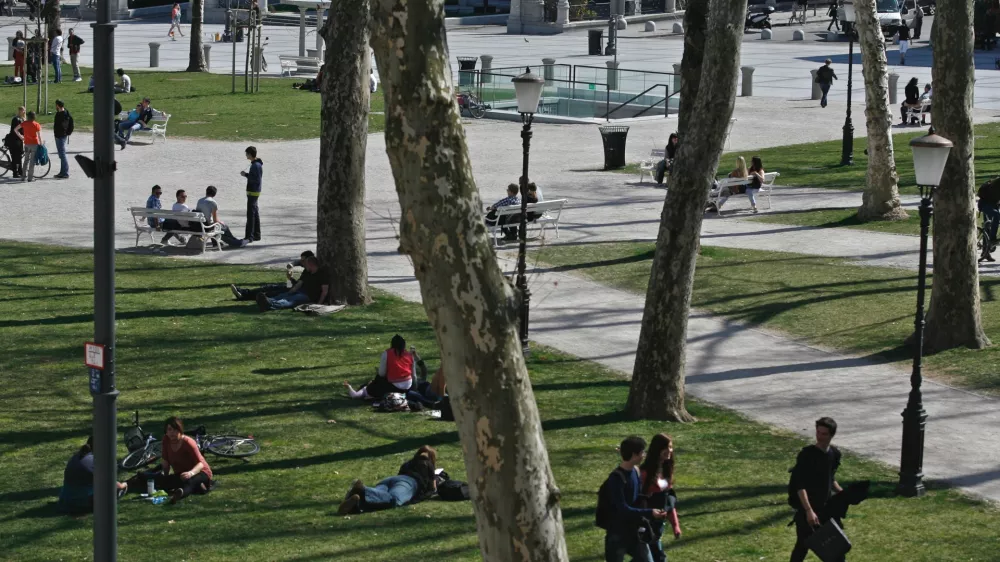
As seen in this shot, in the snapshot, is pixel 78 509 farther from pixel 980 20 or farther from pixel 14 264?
pixel 980 20

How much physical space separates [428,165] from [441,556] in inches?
184

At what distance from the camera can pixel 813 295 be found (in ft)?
70.6

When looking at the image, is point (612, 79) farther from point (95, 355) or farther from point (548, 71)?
point (95, 355)

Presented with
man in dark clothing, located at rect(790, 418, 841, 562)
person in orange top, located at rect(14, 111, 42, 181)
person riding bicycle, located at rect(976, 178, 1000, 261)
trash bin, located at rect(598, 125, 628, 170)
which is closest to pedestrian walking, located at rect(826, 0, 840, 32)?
trash bin, located at rect(598, 125, 628, 170)

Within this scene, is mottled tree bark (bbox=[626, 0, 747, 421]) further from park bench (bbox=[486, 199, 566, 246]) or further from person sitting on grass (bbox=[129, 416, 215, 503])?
park bench (bbox=[486, 199, 566, 246])

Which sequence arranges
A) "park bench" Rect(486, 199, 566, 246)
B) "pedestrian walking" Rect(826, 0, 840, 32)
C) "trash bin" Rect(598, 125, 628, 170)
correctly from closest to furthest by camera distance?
"park bench" Rect(486, 199, 566, 246) < "trash bin" Rect(598, 125, 628, 170) < "pedestrian walking" Rect(826, 0, 840, 32)

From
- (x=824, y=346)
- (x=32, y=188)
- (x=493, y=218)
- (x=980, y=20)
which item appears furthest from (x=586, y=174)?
(x=980, y=20)

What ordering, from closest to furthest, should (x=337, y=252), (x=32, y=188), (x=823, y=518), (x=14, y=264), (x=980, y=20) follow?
(x=823, y=518), (x=337, y=252), (x=14, y=264), (x=32, y=188), (x=980, y=20)

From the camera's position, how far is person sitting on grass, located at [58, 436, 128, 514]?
12.4m

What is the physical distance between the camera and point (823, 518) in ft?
33.8

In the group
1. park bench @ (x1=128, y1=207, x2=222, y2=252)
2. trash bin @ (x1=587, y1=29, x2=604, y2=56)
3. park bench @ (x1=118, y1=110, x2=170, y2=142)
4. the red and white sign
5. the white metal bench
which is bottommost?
park bench @ (x1=128, y1=207, x2=222, y2=252)

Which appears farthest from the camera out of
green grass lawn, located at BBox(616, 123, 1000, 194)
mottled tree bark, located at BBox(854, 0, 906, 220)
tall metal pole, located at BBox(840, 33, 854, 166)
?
tall metal pole, located at BBox(840, 33, 854, 166)

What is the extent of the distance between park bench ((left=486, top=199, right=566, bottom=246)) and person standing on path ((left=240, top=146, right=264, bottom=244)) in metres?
4.20

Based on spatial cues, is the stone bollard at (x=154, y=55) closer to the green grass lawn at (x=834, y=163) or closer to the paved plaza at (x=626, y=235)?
the paved plaza at (x=626, y=235)
